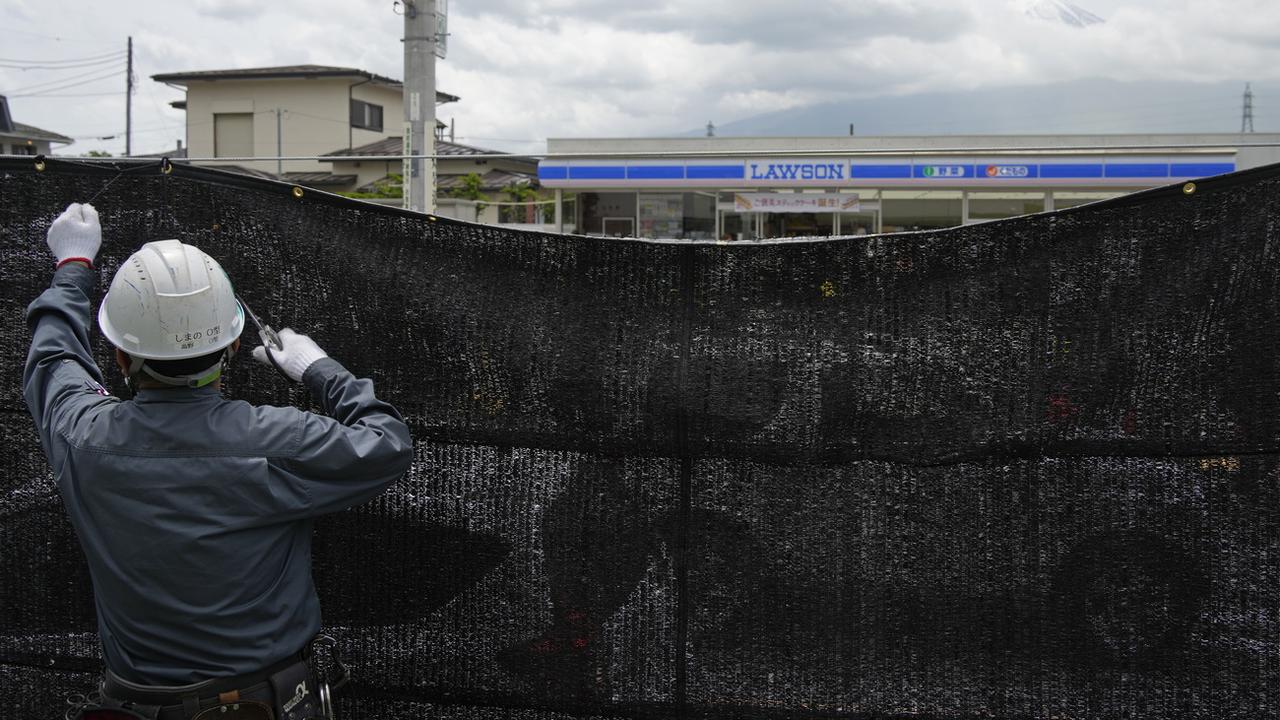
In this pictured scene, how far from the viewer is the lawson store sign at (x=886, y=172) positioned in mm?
29312

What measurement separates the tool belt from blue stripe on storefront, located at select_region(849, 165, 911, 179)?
28.4m

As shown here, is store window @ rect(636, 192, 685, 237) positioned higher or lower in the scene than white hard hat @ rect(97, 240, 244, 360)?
higher

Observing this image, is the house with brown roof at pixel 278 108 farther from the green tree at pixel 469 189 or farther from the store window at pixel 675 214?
the store window at pixel 675 214

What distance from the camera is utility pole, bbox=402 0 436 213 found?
1588 cm

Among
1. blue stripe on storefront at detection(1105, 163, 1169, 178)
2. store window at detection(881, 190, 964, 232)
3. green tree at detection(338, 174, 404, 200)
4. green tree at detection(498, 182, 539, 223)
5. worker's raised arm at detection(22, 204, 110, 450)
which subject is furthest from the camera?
green tree at detection(338, 174, 404, 200)

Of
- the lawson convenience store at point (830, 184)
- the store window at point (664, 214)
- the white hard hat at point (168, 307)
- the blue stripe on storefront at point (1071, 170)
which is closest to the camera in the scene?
the white hard hat at point (168, 307)

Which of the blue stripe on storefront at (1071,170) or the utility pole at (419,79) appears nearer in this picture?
the utility pole at (419,79)

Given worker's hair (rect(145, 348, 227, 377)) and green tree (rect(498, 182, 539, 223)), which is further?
green tree (rect(498, 182, 539, 223))

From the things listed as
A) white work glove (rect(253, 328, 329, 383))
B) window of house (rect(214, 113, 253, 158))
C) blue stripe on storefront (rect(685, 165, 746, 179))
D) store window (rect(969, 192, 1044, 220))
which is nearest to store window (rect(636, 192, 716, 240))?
blue stripe on storefront (rect(685, 165, 746, 179))

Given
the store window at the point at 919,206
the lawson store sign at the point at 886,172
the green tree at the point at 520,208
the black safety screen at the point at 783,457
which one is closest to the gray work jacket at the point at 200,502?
the black safety screen at the point at 783,457

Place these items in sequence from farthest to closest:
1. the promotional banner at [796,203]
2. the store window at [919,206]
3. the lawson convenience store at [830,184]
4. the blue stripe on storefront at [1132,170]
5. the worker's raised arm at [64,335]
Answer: the store window at [919,206] → the lawson convenience store at [830,184] → the blue stripe on storefront at [1132,170] → the promotional banner at [796,203] → the worker's raised arm at [64,335]

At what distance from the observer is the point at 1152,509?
118 inches

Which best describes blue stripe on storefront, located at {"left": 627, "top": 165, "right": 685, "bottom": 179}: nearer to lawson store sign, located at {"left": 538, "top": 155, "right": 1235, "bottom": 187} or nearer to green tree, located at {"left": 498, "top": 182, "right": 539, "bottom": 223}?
lawson store sign, located at {"left": 538, "top": 155, "right": 1235, "bottom": 187}

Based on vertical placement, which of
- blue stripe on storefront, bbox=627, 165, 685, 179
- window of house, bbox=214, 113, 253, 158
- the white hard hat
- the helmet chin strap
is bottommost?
the helmet chin strap
